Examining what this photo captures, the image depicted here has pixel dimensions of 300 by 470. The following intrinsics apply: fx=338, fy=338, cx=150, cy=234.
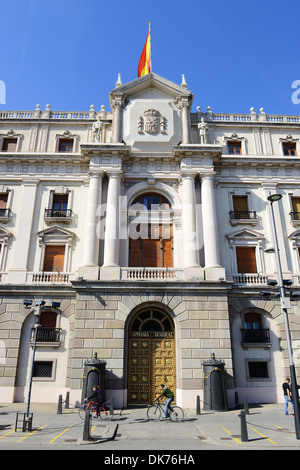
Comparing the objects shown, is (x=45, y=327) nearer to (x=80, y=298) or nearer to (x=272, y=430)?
(x=80, y=298)

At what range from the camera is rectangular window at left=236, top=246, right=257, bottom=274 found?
79.5 feet

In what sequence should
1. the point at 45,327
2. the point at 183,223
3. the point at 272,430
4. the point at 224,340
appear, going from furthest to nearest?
the point at 183,223
the point at 45,327
the point at 224,340
the point at 272,430

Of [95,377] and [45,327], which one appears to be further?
[45,327]

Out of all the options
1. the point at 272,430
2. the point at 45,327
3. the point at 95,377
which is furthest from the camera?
the point at 45,327

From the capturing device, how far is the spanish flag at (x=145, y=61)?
3027 centimetres

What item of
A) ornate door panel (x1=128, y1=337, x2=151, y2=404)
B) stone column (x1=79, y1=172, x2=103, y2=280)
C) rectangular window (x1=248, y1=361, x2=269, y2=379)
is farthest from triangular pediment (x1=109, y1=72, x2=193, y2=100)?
rectangular window (x1=248, y1=361, x2=269, y2=379)

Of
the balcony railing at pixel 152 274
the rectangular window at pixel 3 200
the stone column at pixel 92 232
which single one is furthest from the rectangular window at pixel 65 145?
the balcony railing at pixel 152 274

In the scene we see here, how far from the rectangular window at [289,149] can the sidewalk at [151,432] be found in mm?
19605

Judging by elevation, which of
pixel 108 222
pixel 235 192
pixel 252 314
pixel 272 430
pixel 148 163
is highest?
pixel 148 163

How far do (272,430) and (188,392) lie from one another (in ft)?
22.5

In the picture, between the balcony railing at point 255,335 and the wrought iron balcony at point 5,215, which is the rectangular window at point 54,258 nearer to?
the wrought iron balcony at point 5,215

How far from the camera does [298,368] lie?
21.4 m

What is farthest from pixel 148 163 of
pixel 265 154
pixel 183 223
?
pixel 265 154

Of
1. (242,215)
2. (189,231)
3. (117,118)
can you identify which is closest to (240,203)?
(242,215)
